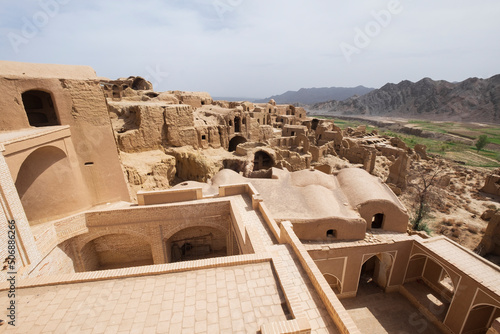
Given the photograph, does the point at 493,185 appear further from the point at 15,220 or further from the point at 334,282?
the point at 15,220

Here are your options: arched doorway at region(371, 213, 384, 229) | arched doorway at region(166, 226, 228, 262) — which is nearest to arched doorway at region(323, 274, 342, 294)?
arched doorway at region(371, 213, 384, 229)

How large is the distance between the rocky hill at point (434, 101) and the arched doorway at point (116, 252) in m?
122

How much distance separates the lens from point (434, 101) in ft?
356

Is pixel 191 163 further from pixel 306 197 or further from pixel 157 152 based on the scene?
pixel 306 197

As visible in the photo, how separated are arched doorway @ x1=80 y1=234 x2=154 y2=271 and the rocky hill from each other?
12215 centimetres

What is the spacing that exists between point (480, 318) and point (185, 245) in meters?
13.5

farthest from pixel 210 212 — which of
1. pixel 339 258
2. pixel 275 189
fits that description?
pixel 339 258

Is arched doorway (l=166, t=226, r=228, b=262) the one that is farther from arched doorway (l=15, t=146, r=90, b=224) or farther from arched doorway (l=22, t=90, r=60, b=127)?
arched doorway (l=22, t=90, r=60, b=127)

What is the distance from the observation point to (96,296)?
5.11 meters

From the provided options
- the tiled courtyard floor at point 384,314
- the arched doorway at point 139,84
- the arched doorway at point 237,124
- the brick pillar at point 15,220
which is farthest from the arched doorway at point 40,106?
the arched doorway at point 139,84

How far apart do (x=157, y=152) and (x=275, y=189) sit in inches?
404

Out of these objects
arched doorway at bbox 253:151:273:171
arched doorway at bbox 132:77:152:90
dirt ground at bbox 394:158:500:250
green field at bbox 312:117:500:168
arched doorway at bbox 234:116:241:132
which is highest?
arched doorway at bbox 132:77:152:90

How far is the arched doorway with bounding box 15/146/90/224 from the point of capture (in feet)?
29.6

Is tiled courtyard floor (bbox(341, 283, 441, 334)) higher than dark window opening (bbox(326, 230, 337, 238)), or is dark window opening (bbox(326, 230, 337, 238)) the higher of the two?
dark window opening (bbox(326, 230, 337, 238))
